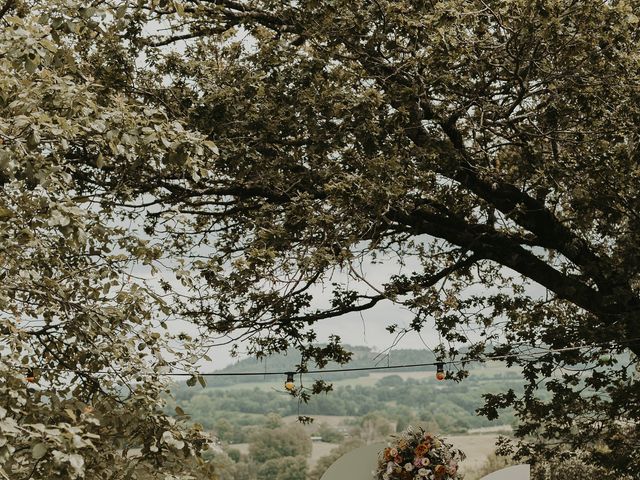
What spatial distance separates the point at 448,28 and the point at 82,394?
356 cm

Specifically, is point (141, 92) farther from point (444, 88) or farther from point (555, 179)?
point (555, 179)

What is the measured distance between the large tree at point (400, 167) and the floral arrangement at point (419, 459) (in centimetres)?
75

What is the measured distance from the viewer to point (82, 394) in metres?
4.63

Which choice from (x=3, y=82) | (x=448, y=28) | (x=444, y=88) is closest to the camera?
(x=3, y=82)

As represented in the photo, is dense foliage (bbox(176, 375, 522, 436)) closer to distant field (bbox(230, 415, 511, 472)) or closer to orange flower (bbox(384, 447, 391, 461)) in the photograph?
distant field (bbox(230, 415, 511, 472))

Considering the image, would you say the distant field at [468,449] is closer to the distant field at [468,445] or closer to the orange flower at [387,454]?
the distant field at [468,445]

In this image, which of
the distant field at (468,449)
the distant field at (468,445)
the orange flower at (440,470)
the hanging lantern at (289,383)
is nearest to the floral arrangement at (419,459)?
the orange flower at (440,470)

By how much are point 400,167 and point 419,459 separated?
126 inches

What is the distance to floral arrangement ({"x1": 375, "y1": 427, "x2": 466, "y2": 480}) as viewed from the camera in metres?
8.26

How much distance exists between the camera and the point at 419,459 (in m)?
8.27

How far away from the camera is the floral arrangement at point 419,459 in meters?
8.26

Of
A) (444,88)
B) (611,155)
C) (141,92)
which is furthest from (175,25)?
(611,155)

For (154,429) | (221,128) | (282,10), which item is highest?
(282,10)

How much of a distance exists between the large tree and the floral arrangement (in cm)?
75
